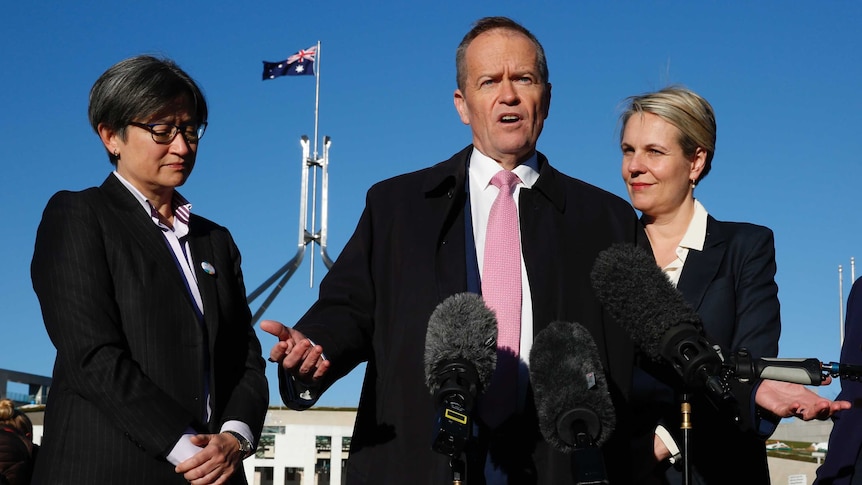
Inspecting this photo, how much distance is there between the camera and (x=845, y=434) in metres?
4.85

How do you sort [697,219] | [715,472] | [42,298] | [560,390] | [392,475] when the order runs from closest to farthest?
[560,390] → [392,475] → [42,298] → [715,472] → [697,219]

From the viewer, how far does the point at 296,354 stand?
354 cm

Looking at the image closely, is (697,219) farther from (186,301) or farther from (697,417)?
(186,301)

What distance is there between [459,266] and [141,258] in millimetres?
1188

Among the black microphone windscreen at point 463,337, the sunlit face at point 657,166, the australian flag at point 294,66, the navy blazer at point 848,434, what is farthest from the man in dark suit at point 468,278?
the australian flag at point 294,66

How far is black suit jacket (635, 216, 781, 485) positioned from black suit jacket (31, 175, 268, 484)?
1.66 meters

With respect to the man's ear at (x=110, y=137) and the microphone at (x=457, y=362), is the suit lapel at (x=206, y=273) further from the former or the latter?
the microphone at (x=457, y=362)

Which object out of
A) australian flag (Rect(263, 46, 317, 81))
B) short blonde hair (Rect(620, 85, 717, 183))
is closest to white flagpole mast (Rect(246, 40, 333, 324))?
australian flag (Rect(263, 46, 317, 81))

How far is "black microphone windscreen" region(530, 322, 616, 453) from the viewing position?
3.14 m

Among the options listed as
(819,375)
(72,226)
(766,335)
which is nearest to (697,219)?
(766,335)

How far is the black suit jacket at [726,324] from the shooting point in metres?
4.55

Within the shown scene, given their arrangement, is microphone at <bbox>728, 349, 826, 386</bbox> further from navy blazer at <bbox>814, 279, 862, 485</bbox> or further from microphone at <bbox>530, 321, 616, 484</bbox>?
navy blazer at <bbox>814, 279, 862, 485</bbox>

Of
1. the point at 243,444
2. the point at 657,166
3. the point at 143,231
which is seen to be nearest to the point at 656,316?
the point at 243,444

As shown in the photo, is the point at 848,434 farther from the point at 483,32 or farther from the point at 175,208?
the point at 175,208
